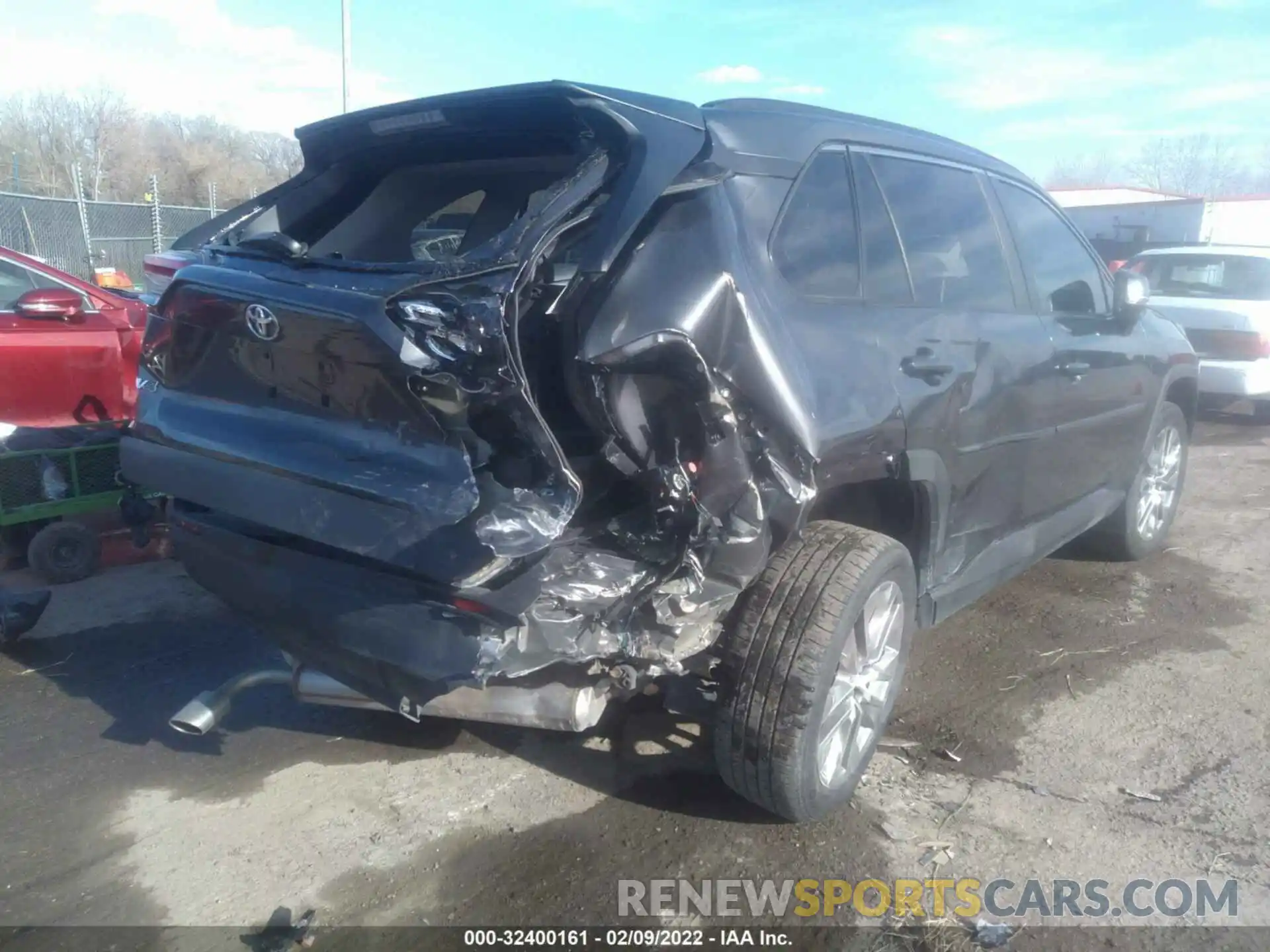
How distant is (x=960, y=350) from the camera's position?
3.52 m

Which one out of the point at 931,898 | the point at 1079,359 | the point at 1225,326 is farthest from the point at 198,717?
the point at 1225,326

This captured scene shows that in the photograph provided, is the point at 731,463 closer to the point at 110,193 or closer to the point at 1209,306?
the point at 1209,306

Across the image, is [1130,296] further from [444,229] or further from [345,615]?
[345,615]

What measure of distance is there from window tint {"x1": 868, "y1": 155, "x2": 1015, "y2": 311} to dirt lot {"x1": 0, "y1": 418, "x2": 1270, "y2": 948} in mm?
1601

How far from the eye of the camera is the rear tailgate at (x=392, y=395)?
2.45 metres

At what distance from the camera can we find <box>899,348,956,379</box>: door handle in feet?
10.6

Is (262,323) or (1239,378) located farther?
(1239,378)

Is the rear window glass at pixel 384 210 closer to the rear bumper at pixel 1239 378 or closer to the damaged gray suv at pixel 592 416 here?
the damaged gray suv at pixel 592 416

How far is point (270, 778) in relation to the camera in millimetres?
3477

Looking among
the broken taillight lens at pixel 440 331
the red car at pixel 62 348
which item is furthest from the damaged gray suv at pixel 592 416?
the red car at pixel 62 348

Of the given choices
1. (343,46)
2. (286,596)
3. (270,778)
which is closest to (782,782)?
(286,596)

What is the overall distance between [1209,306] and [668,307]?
923 centimetres

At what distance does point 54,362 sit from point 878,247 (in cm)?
501

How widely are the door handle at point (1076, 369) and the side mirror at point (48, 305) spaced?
5.28 meters
